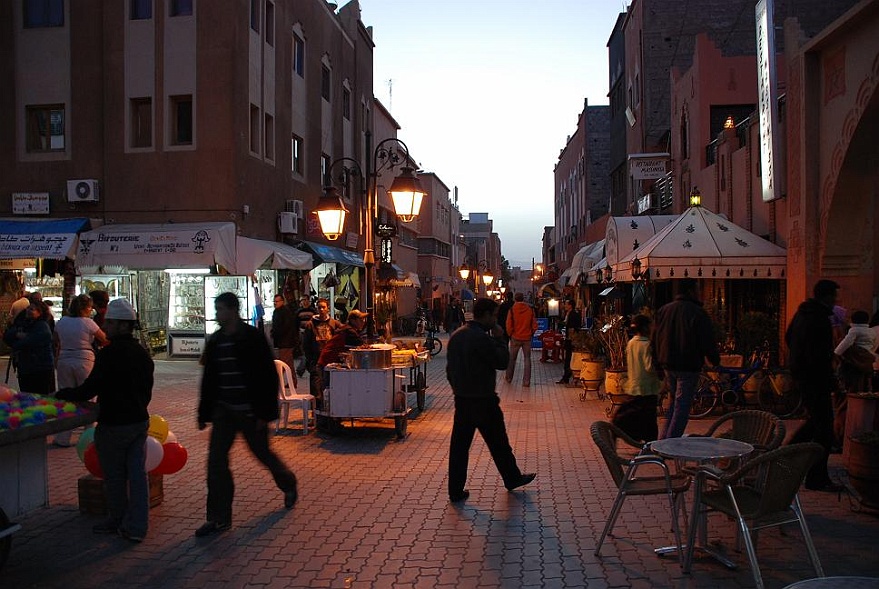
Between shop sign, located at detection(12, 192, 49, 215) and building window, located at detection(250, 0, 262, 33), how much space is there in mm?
6382

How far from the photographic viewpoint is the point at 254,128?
20250 millimetres

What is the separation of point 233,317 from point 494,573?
2.82 m

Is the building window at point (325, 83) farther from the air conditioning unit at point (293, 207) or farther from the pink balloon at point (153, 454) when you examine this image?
the pink balloon at point (153, 454)

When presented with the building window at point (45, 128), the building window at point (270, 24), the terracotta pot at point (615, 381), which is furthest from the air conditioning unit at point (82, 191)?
the terracotta pot at point (615, 381)

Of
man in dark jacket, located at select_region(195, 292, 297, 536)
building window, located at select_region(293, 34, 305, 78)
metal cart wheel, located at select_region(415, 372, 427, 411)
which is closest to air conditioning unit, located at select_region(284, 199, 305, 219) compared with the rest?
building window, located at select_region(293, 34, 305, 78)

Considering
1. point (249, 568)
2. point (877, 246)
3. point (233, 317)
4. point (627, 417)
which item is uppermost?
point (877, 246)

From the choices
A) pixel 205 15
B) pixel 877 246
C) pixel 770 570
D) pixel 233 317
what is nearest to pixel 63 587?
pixel 233 317

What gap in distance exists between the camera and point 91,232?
60.2 ft

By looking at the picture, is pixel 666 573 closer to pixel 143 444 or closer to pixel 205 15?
pixel 143 444

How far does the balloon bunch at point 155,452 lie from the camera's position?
670 cm

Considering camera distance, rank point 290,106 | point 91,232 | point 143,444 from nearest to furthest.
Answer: point 143,444 → point 91,232 → point 290,106

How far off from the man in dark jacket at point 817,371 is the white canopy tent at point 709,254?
19.1 feet

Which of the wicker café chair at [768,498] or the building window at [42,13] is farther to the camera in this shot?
the building window at [42,13]

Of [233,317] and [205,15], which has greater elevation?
[205,15]
